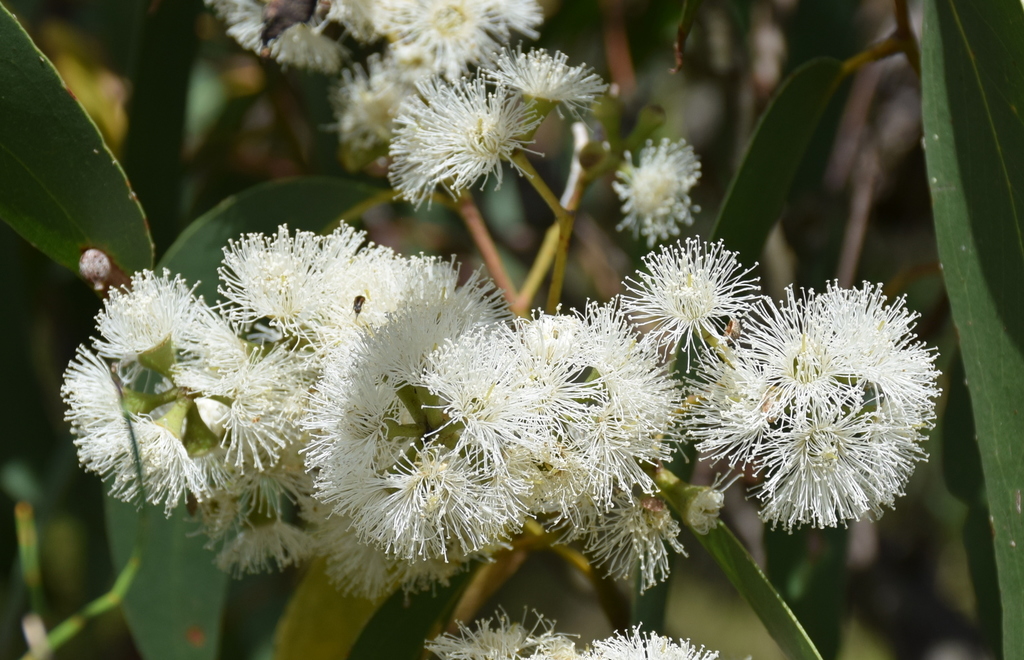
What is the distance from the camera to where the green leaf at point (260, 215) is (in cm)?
136

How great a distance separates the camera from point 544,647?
1040 millimetres

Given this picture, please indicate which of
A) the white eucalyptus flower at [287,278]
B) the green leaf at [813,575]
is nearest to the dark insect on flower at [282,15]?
the white eucalyptus flower at [287,278]

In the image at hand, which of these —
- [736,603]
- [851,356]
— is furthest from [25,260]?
[736,603]

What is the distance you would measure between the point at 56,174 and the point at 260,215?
32cm

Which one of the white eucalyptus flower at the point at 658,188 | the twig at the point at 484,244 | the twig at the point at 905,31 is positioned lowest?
the twig at the point at 484,244

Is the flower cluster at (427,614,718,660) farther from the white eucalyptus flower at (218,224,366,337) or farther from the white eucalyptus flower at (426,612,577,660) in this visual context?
the white eucalyptus flower at (218,224,366,337)

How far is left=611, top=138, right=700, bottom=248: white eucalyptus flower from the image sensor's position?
1.28 metres

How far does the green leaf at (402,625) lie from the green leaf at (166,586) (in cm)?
36

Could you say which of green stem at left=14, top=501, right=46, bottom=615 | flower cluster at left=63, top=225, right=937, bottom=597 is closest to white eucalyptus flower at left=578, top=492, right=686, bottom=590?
flower cluster at left=63, top=225, right=937, bottom=597

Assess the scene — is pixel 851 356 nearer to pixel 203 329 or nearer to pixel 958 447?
pixel 958 447

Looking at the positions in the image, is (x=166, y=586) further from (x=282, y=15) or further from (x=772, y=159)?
(x=772, y=159)

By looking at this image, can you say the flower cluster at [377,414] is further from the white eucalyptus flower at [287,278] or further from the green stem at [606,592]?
the green stem at [606,592]

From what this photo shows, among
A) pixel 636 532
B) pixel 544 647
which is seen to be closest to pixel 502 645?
pixel 544 647

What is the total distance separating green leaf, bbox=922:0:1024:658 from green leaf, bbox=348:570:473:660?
67 centimetres
